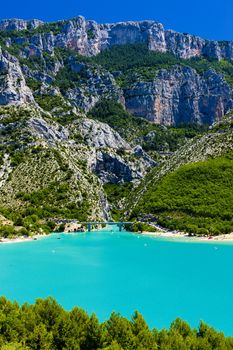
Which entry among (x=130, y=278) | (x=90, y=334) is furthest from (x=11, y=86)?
(x=90, y=334)

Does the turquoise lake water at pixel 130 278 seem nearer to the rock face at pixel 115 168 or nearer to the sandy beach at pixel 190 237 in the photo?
the sandy beach at pixel 190 237

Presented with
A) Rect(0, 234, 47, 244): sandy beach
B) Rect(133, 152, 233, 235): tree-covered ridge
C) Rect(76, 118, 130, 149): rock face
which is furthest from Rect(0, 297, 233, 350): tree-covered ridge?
Rect(76, 118, 130, 149): rock face

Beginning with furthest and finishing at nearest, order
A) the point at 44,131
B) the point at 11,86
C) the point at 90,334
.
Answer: the point at 11,86 < the point at 44,131 < the point at 90,334

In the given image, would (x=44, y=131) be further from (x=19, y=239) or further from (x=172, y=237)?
(x=172, y=237)

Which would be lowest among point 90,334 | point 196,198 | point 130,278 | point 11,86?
point 130,278

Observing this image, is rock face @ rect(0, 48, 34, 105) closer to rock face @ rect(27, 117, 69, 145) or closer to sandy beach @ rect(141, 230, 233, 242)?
rock face @ rect(27, 117, 69, 145)
